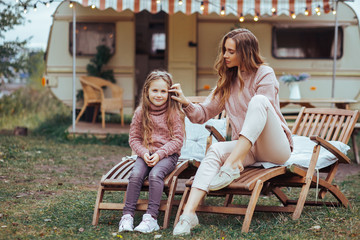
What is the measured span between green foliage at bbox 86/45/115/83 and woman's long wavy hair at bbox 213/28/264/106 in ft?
18.0

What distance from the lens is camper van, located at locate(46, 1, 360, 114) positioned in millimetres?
9234

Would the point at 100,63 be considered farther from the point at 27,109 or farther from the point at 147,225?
the point at 147,225

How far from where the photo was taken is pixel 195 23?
9.34 metres

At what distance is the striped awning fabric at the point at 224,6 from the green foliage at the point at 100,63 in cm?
168

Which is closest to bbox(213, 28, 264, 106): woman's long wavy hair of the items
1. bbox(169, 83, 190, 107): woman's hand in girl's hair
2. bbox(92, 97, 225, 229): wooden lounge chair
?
bbox(169, 83, 190, 107): woman's hand in girl's hair

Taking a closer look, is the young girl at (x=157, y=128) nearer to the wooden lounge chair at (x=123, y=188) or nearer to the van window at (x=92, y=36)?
the wooden lounge chair at (x=123, y=188)

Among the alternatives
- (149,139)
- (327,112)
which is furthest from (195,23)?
(149,139)

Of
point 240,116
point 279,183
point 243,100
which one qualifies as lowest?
point 279,183

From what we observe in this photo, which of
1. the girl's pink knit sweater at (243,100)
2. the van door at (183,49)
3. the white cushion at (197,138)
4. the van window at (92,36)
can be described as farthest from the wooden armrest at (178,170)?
the van window at (92,36)

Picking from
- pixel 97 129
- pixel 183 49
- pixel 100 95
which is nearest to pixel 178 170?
pixel 97 129

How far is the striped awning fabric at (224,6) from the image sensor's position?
7.61 m

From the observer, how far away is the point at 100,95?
900cm

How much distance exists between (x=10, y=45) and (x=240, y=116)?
7124 millimetres

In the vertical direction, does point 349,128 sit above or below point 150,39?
below
